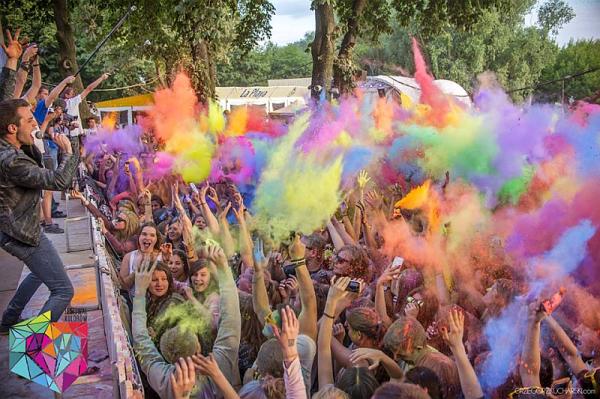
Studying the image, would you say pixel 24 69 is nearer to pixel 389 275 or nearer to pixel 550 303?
pixel 389 275

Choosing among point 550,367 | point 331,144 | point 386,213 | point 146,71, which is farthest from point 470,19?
point 146,71

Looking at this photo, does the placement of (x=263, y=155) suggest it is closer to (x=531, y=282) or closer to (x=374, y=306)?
(x=374, y=306)

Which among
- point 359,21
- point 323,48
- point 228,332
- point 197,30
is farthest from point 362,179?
point 359,21

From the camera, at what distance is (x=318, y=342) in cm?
343

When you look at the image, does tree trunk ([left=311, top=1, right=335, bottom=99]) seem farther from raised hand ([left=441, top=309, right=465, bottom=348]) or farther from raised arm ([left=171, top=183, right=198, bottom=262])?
raised hand ([left=441, top=309, right=465, bottom=348])

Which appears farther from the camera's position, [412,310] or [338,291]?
[412,310]

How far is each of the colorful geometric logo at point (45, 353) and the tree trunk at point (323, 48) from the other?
8.51 m

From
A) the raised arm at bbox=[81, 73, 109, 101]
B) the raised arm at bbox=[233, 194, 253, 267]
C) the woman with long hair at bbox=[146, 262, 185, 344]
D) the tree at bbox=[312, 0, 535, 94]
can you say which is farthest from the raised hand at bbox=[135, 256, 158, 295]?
the tree at bbox=[312, 0, 535, 94]

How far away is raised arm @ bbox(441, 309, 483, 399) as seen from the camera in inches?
118

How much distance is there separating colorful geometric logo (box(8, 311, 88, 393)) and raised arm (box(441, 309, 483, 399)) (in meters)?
1.86

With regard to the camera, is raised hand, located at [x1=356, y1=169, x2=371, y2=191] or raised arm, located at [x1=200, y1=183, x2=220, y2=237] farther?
raised hand, located at [x1=356, y1=169, x2=371, y2=191]

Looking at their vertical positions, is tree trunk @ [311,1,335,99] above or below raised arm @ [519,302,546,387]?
above

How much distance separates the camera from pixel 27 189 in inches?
161

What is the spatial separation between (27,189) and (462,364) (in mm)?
2838
